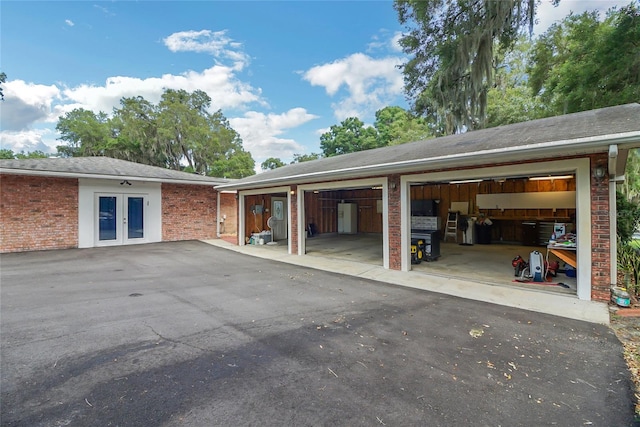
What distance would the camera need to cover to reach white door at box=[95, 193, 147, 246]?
1072cm

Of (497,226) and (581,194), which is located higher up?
(581,194)

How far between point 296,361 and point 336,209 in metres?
14.8

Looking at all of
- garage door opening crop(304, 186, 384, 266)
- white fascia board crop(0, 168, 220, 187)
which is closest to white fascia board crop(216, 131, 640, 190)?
white fascia board crop(0, 168, 220, 187)

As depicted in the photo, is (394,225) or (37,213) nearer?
(394,225)

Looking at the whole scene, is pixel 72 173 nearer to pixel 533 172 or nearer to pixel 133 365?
pixel 133 365

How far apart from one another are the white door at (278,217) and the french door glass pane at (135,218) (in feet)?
17.0

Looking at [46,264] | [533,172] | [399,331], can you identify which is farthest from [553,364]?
[46,264]

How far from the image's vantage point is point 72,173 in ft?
31.2

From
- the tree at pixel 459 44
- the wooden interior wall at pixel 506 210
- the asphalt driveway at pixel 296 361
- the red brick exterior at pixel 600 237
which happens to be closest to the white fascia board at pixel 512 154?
the red brick exterior at pixel 600 237

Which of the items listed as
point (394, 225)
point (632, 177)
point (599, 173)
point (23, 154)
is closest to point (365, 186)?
point (394, 225)

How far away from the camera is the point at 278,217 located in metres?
13.7

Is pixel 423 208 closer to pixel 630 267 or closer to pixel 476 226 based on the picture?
pixel 476 226

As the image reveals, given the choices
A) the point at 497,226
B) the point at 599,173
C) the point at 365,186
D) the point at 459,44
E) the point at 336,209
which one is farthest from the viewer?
the point at 336,209

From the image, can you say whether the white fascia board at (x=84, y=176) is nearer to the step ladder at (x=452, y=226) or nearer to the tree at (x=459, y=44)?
the tree at (x=459, y=44)
